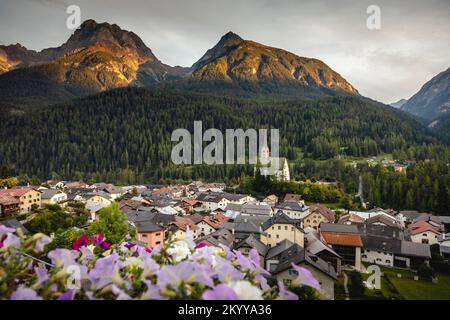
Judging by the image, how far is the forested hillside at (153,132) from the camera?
127 metres

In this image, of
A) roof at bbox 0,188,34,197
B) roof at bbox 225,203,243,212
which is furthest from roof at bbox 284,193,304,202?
roof at bbox 0,188,34,197

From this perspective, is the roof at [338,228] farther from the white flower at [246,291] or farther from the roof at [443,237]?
the white flower at [246,291]

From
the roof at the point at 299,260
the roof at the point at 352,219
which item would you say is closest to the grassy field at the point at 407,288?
the roof at the point at 299,260

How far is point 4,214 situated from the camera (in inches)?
1550

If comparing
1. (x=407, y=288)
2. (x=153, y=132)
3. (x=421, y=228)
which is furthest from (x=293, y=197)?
(x=153, y=132)

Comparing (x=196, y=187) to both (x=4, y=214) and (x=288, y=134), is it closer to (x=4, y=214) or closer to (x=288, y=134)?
(x=4, y=214)

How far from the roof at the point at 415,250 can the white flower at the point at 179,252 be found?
3884 cm

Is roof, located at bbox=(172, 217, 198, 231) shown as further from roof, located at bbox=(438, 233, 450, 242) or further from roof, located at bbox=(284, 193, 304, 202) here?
roof, located at bbox=(438, 233, 450, 242)

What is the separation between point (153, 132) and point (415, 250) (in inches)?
5733

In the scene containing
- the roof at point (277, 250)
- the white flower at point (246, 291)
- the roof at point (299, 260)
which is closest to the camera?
the white flower at point (246, 291)

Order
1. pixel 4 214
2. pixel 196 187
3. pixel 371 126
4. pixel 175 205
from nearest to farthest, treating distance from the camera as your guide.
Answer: pixel 4 214, pixel 175 205, pixel 196 187, pixel 371 126
